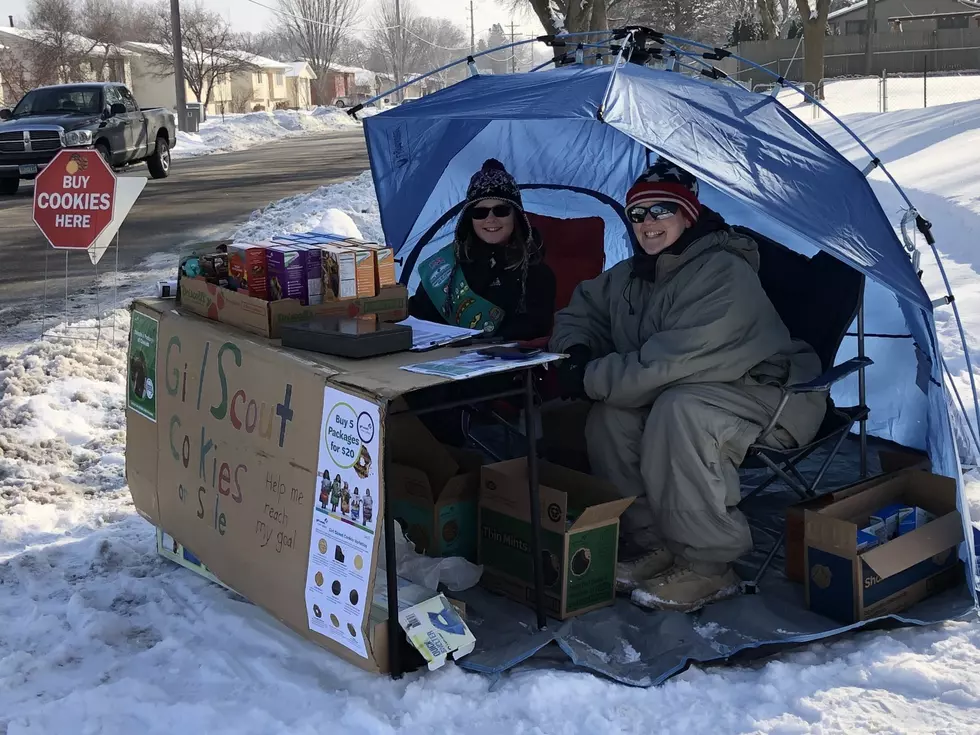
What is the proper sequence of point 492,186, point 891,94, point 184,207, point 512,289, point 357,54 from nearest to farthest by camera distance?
point 492,186 < point 512,289 < point 184,207 < point 891,94 < point 357,54

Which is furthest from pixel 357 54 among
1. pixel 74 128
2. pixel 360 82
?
pixel 74 128

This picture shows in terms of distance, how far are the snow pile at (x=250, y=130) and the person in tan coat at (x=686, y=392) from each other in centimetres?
1909

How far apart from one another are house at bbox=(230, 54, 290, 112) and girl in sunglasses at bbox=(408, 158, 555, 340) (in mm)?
54877

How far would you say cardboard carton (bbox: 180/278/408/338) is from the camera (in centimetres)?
307

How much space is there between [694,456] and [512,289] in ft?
4.37

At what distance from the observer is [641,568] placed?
3.38 m

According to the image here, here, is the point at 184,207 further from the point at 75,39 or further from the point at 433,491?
the point at 75,39

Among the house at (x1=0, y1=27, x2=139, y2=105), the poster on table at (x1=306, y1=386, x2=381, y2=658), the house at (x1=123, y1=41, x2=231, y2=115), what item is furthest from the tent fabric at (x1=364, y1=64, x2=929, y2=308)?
the house at (x1=123, y1=41, x2=231, y2=115)

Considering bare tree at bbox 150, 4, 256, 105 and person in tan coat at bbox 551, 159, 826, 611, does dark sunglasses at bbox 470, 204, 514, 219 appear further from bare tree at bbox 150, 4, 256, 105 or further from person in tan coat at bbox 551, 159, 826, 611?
bare tree at bbox 150, 4, 256, 105

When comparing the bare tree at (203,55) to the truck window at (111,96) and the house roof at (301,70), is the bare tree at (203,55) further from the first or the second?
the truck window at (111,96)

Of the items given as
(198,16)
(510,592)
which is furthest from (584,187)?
(198,16)

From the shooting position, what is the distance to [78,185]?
244 inches

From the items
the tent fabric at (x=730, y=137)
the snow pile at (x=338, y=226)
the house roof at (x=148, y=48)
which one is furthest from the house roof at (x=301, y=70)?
the tent fabric at (x=730, y=137)

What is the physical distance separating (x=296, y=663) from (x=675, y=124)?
6.56ft
